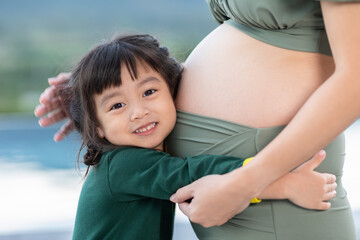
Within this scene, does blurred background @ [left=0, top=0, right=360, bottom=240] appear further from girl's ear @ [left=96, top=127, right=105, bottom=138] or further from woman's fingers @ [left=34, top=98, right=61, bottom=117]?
girl's ear @ [left=96, top=127, right=105, bottom=138]

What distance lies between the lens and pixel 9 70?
12148mm

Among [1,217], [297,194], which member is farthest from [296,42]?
[1,217]

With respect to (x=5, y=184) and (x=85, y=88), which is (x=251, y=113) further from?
(x=5, y=184)

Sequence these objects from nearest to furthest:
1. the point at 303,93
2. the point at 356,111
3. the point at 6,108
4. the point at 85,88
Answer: the point at 356,111 → the point at 303,93 → the point at 85,88 → the point at 6,108

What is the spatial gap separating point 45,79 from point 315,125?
520 inches

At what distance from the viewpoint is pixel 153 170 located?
1.15 m

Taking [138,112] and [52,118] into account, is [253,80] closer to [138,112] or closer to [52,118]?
[138,112]

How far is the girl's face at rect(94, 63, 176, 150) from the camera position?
3.98ft

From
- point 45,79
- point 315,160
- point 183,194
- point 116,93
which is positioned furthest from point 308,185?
point 45,79

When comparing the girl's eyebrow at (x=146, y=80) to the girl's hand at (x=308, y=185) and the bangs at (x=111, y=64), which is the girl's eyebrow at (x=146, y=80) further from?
the girl's hand at (x=308, y=185)

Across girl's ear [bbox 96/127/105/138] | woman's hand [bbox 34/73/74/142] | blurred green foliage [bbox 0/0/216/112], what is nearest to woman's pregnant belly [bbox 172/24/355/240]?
girl's ear [bbox 96/127/105/138]

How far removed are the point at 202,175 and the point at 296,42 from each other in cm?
36

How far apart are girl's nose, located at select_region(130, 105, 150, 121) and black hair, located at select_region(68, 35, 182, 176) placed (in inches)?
3.0

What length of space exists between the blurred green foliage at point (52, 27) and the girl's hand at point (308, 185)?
10.5 metres
